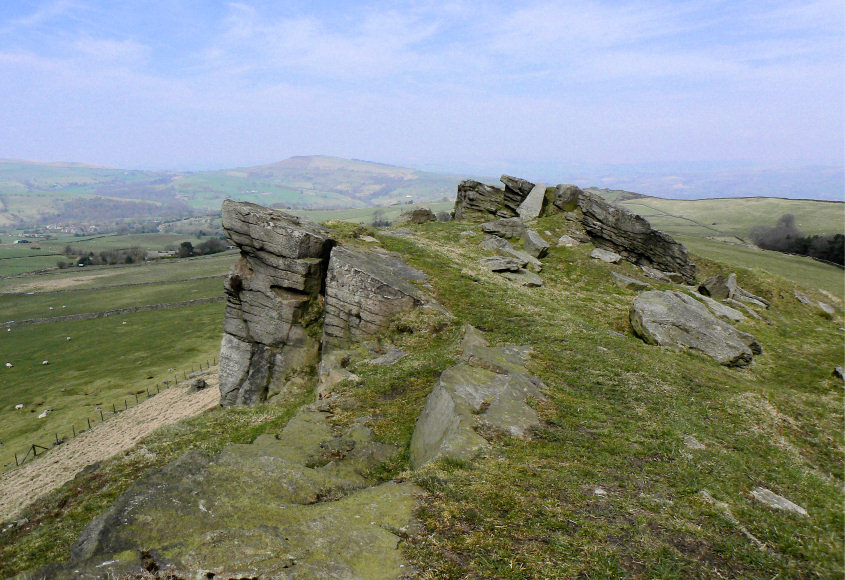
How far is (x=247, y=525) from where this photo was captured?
29.8 feet

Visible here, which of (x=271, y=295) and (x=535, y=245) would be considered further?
(x=535, y=245)

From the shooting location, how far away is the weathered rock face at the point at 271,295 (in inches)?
1220

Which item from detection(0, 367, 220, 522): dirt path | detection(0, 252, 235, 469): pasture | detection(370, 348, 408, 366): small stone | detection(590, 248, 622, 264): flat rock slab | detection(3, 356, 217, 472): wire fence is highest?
detection(590, 248, 622, 264): flat rock slab

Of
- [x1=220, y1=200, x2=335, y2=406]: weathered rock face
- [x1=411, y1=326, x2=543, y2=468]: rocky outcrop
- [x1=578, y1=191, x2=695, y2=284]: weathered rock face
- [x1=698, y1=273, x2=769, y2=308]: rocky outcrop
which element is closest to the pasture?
[x1=220, y1=200, x2=335, y2=406]: weathered rock face

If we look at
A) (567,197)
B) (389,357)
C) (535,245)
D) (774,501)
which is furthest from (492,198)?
(774,501)

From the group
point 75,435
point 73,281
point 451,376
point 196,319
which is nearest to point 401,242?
point 451,376

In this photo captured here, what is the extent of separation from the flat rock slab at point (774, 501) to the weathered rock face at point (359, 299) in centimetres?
1921

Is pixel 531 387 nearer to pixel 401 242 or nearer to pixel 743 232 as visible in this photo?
pixel 401 242

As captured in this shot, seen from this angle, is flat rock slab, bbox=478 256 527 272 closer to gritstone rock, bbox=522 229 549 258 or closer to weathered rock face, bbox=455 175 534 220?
gritstone rock, bbox=522 229 549 258

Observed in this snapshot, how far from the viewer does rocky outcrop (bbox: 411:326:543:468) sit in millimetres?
13484

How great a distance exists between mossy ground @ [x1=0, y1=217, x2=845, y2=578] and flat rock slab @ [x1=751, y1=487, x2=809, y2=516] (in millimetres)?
360

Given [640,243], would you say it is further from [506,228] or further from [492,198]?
[492,198]

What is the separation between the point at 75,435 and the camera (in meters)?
42.4

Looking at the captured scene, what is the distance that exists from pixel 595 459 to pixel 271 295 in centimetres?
2542
